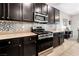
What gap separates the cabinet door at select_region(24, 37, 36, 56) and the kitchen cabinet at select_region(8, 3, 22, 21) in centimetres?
68

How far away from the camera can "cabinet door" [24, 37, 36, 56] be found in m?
2.53

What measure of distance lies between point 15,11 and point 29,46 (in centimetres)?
106

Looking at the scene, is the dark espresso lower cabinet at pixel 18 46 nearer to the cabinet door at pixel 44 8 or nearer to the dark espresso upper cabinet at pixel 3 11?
the dark espresso upper cabinet at pixel 3 11

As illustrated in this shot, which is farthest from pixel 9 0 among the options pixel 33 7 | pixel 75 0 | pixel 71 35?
pixel 71 35

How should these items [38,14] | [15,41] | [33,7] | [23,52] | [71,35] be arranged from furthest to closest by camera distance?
[71,35] → [38,14] → [33,7] → [23,52] → [15,41]

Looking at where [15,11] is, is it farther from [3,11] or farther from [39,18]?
[39,18]

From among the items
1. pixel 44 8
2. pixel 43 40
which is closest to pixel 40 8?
pixel 44 8

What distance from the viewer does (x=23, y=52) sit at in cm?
246

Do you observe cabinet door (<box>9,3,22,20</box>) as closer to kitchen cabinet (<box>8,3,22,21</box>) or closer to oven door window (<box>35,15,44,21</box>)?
kitchen cabinet (<box>8,3,22,21</box>)

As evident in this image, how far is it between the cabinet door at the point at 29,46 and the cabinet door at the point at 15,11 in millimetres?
673

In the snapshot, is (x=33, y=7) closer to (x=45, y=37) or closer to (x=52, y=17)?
(x=45, y=37)

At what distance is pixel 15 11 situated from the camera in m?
2.58

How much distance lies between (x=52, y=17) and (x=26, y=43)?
2679 millimetres

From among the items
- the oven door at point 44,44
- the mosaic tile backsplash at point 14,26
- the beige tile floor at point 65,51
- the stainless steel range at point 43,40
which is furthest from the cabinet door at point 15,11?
the beige tile floor at point 65,51
